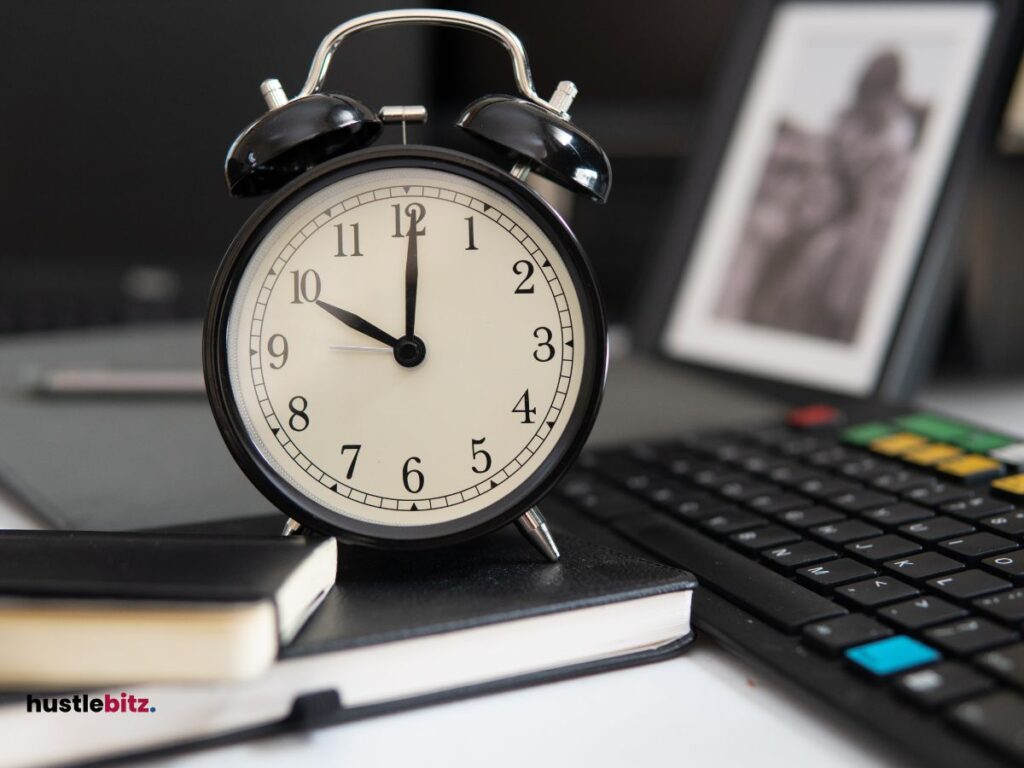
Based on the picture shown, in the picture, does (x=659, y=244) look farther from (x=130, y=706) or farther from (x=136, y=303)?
(x=130, y=706)

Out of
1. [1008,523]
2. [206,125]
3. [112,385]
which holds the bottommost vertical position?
[112,385]

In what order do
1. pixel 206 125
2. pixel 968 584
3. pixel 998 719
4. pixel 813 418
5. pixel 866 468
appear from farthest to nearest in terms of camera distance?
pixel 206 125 → pixel 813 418 → pixel 866 468 → pixel 968 584 → pixel 998 719

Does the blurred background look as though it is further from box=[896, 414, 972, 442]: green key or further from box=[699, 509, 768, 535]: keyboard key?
box=[699, 509, 768, 535]: keyboard key

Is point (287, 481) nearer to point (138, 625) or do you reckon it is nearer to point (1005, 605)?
point (138, 625)

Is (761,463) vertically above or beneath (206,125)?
beneath

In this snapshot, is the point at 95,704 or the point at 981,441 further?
the point at 981,441

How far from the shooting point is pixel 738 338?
108 centimetres

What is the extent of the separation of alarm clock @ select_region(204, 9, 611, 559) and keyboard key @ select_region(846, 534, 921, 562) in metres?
0.17

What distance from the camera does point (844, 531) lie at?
0.59 m

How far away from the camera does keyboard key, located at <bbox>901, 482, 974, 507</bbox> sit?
2.07ft

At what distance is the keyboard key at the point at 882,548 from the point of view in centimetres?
55

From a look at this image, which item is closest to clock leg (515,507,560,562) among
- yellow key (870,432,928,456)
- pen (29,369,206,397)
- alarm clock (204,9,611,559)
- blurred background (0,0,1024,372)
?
alarm clock (204,9,611,559)

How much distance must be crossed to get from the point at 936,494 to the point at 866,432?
152 millimetres

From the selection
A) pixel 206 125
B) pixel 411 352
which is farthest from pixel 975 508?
pixel 206 125
